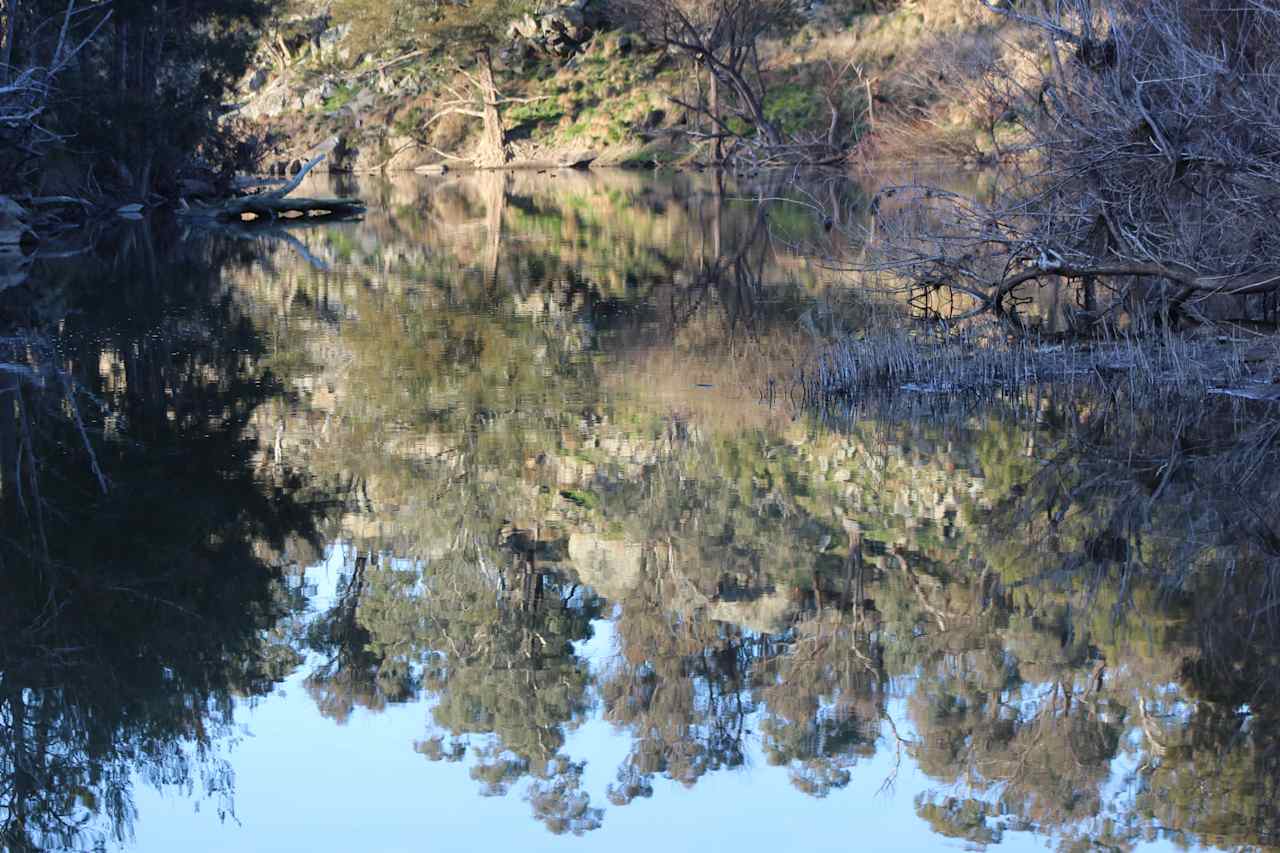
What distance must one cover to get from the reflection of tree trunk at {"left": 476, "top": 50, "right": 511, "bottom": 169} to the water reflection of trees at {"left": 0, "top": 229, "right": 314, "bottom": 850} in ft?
150

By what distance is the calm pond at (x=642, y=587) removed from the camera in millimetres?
5488

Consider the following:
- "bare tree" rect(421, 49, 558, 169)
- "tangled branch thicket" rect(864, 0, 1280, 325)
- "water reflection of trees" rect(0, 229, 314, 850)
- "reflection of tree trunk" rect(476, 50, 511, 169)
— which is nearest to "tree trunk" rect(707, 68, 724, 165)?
"bare tree" rect(421, 49, 558, 169)

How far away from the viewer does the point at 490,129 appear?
6047 centimetres

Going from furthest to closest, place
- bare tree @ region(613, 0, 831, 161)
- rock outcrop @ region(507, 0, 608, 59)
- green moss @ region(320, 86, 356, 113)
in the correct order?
1. green moss @ region(320, 86, 356, 113)
2. rock outcrop @ region(507, 0, 608, 59)
3. bare tree @ region(613, 0, 831, 161)

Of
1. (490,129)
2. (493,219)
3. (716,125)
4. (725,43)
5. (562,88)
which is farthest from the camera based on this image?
(562,88)

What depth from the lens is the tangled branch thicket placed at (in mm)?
11570

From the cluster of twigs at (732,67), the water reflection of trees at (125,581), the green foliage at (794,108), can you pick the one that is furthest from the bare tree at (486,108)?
the water reflection of trees at (125,581)

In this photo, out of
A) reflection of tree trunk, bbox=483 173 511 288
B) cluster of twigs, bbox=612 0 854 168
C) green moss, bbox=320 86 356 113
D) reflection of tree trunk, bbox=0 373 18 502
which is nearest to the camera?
reflection of tree trunk, bbox=0 373 18 502

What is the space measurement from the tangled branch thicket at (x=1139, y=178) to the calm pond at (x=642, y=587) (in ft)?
4.50

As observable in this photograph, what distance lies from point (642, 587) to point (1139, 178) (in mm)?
7281

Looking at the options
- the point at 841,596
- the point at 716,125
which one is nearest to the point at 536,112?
the point at 716,125

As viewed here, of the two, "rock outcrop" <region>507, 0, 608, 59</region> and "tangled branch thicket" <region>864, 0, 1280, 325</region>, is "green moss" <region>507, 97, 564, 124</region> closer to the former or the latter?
"rock outcrop" <region>507, 0, 608, 59</region>

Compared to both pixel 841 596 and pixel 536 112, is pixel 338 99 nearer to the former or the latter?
pixel 536 112

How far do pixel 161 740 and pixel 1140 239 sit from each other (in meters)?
9.22
